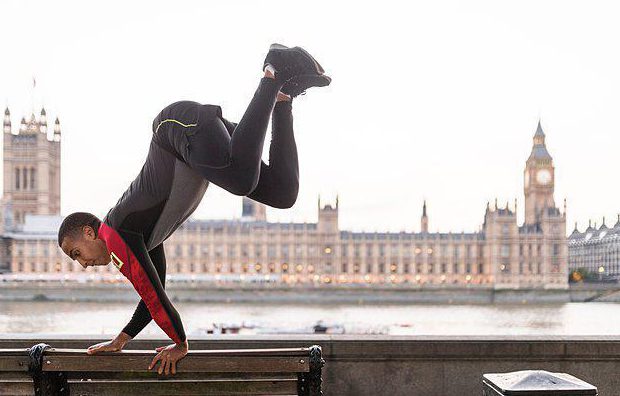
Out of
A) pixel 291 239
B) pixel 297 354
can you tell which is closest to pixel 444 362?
pixel 297 354

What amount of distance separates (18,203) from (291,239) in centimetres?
2348

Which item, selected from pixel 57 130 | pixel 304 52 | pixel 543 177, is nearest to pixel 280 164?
pixel 304 52

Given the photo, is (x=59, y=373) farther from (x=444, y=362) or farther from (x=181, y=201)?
(x=444, y=362)

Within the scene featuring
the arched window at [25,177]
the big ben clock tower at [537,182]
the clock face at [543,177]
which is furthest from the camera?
the clock face at [543,177]

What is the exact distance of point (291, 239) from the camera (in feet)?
170

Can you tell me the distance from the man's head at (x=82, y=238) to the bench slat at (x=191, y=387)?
0.29 m

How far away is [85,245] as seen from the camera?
1.74 m

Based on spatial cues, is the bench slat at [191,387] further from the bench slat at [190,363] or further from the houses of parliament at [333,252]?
the houses of parliament at [333,252]

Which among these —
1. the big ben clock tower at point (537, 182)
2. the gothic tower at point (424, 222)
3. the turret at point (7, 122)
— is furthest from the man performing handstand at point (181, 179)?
the turret at point (7, 122)

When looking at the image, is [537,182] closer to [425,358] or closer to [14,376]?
[425,358]

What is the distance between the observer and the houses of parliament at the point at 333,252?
5069 cm

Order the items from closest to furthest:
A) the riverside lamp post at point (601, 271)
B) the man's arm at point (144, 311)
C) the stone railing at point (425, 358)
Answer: the man's arm at point (144, 311) → the stone railing at point (425, 358) → the riverside lamp post at point (601, 271)

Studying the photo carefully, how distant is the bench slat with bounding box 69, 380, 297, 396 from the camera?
1.59m

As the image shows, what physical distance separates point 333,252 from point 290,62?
50728 millimetres
